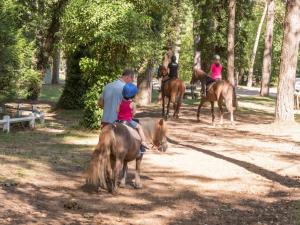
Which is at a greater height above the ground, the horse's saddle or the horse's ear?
the horse's saddle

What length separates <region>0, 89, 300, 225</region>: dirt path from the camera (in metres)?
8.67

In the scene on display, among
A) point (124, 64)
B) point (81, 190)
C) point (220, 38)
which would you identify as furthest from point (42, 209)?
point (220, 38)

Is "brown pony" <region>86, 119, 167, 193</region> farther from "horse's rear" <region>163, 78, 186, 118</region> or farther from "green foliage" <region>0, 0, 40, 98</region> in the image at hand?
"horse's rear" <region>163, 78, 186, 118</region>

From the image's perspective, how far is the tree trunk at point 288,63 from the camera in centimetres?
2045

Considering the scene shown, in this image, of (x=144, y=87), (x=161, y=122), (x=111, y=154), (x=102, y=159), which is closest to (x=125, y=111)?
(x=161, y=122)

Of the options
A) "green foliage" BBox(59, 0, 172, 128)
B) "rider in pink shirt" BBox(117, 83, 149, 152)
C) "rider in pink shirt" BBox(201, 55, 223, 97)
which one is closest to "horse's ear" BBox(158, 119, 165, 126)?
"rider in pink shirt" BBox(117, 83, 149, 152)

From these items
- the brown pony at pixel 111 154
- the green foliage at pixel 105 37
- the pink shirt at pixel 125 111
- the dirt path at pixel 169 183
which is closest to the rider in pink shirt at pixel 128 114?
the pink shirt at pixel 125 111

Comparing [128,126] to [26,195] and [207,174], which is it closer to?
[26,195]

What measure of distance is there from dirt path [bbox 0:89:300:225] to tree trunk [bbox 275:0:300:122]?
273 centimetres

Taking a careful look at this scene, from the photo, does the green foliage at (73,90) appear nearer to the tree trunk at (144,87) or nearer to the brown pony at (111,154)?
the tree trunk at (144,87)

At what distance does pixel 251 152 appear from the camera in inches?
602

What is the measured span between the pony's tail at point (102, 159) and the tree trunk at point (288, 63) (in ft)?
41.8

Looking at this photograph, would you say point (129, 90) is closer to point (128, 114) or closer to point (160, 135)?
point (128, 114)

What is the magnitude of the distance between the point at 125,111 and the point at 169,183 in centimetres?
214
